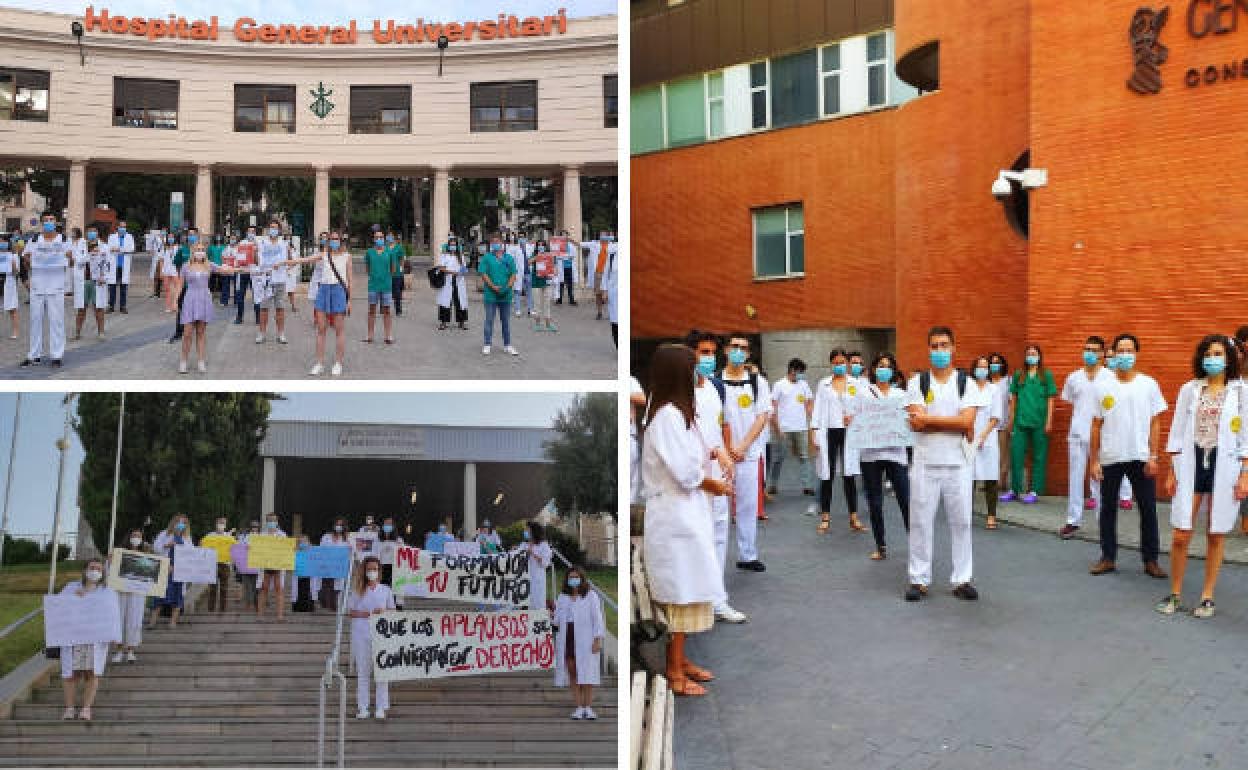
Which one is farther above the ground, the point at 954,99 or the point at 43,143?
the point at 954,99

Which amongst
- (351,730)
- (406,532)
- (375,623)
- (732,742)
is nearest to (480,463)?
(406,532)

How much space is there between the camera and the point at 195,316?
176 inches

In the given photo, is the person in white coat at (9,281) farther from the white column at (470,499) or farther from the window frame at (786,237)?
Answer: the window frame at (786,237)

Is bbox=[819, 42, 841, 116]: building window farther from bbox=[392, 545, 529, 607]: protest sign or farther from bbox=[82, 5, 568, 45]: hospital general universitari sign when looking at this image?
bbox=[392, 545, 529, 607]: protest sign

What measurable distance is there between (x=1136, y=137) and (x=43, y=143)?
11000 millimetres

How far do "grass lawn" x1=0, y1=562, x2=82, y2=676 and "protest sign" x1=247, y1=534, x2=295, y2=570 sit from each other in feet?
2.03

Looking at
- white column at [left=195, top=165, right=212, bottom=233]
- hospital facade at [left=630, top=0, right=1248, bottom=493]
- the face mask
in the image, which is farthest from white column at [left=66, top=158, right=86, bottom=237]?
hospital facade at [left=630, top=0, right=1248, bottom=493]

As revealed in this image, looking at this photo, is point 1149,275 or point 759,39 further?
point 759,39

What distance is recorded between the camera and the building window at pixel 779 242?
21.8 meters

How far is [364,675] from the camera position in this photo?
4.20 m

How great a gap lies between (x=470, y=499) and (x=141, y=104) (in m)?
2.39

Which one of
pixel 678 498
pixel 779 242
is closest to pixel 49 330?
pixel 678 498

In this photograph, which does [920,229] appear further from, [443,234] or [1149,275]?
[443,234]

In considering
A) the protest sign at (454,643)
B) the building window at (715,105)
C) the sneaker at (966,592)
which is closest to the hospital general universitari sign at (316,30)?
the protest sign at (454,643)
